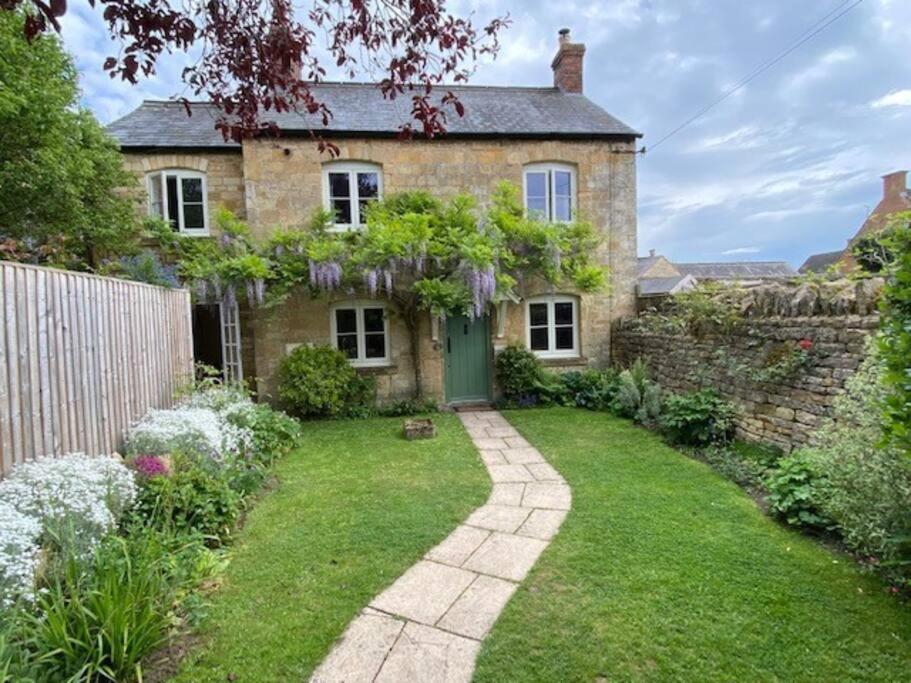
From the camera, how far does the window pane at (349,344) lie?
338 inches

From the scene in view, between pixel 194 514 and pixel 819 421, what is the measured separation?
535cm

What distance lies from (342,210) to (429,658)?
297 inches

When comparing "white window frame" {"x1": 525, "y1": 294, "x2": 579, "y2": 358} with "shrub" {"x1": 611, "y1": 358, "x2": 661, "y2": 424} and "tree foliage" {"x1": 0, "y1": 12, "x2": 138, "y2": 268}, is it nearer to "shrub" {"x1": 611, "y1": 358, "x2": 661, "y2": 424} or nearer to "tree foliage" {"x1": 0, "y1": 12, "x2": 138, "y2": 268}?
"shrub" {"x1": 611, "y1": 358, "x2": 661, "y2": 424}

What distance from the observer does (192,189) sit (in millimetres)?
8328

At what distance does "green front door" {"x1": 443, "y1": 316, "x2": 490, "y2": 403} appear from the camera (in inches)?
345

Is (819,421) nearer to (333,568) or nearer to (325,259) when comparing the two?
(333,568)

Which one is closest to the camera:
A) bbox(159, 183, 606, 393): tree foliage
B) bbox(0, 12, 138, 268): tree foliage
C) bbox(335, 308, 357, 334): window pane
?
bbox(0, 12, 138, 268): tree foliage

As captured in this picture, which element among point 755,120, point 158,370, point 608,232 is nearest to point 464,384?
point 608,232

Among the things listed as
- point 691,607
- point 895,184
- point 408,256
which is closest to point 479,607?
point 691,607

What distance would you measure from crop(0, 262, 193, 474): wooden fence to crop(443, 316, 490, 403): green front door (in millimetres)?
4726

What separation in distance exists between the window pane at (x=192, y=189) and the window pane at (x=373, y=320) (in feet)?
11.6

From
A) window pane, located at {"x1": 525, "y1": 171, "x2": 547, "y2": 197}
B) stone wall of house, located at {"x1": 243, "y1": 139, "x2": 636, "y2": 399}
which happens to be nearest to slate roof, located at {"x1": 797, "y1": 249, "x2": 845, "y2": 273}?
stone wall of house, located at {"x1": 243, "y1": 139, "x2": 636, "y2": 399}

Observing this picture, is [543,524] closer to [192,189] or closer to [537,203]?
[537,203]

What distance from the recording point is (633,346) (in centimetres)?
848
